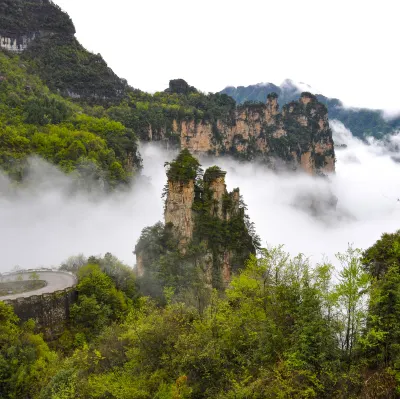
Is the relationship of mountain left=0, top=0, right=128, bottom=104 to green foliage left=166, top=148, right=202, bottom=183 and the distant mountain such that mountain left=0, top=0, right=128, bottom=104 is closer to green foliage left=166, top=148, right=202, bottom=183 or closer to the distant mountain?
green foliage left=166, top=148, right=202, bottom=183

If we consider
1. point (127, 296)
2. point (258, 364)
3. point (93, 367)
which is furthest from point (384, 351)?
point (127, 296)

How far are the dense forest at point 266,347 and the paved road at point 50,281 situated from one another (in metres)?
7.09

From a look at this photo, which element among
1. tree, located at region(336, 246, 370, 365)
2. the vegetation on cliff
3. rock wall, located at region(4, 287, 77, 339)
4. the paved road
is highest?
the vegetation on cliff

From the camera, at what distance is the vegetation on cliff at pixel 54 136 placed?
5016 centimetres

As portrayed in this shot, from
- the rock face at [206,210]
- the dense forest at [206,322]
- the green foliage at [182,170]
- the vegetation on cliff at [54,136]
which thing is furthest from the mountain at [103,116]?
the rock face at [206,210]

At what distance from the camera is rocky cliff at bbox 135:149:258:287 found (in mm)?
36688

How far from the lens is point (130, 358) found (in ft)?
58.2

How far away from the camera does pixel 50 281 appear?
104 feet

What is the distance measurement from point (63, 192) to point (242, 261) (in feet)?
87.7

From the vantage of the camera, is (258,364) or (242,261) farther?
(242,261)

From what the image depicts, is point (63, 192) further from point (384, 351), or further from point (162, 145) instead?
point (384, 351)

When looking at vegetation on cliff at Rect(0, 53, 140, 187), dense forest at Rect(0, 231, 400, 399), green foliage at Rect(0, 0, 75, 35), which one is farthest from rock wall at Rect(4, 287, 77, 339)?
green foliage at Rect(0, 0, 75, 35)

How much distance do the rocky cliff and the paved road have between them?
719 centimetres

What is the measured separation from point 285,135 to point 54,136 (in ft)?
244
